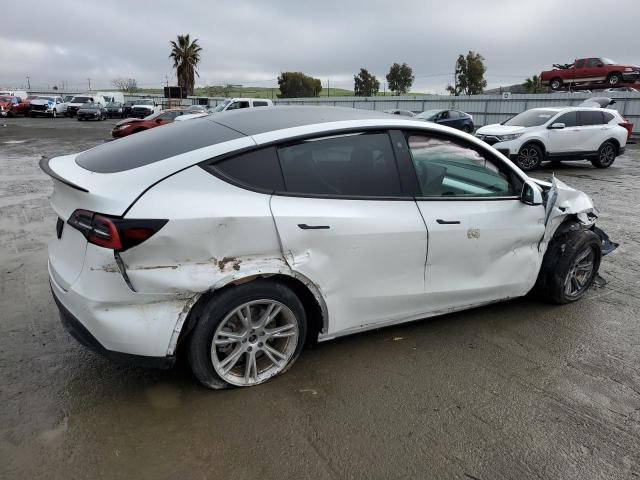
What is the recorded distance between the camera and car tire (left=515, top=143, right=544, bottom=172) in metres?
12.8

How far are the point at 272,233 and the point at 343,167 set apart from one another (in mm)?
684

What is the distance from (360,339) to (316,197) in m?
1.24

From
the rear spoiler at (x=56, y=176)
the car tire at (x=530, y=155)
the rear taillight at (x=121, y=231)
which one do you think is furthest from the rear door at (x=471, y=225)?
the car tire at (x=530, y=155)

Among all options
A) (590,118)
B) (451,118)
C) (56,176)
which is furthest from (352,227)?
(451,118)

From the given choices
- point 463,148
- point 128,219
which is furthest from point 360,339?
point 128,219

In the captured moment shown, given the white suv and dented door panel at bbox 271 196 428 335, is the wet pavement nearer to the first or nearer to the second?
dented door panel at bbox 271 196 428 335

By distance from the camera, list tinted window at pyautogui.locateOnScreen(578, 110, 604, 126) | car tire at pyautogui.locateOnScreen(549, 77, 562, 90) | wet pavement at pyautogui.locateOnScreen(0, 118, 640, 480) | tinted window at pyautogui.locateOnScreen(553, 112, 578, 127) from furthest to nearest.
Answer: car tire at pyautogui.locateOnScreen(549, 77, 562, 90), tinted window at pyautogui.locateOnScreen(578, 110, 604, 126), tinted window at pyautogui.locateOnScreen(553, 112, 578, 127), wet pavement at pyautogui.locateOnScreen(0, 118, 640, 480)

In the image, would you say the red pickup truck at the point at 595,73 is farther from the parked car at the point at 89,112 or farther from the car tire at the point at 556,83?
the parked car at the point at 89,112

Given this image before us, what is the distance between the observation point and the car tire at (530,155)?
12.8 m

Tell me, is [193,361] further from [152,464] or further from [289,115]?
[289,115]

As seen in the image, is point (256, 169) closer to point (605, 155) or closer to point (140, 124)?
point (605, 155)

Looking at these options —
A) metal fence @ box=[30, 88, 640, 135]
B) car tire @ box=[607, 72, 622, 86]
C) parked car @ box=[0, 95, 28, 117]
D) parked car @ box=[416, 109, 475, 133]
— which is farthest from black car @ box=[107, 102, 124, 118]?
car tire @ box=[607, 72, 622, 86]

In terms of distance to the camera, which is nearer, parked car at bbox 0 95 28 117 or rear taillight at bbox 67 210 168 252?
rear taillight at bbox 67 210 168 252

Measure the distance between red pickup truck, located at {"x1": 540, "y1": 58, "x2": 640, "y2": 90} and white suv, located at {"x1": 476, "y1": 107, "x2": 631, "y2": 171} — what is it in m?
18.0
